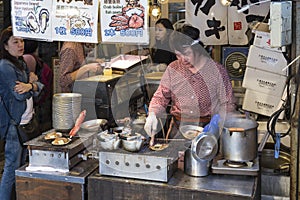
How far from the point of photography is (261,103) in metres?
5.25

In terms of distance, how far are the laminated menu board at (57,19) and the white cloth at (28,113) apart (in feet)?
3.13

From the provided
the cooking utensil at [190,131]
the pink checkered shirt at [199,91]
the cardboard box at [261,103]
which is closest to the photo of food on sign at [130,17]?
the pink checkered shirt at [199,91]

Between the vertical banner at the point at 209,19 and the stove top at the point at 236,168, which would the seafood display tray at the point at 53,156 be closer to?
the stove top at the point at 236,168

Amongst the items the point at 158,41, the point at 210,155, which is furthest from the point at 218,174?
the point at 158,41

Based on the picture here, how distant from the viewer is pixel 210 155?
2957 millimetres

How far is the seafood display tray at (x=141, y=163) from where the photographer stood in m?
2.89

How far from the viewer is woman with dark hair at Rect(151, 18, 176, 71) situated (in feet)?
20.3

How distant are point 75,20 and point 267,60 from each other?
2344mm

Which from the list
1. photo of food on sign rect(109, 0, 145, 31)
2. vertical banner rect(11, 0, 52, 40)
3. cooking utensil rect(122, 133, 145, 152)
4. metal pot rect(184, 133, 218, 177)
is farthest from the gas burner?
vertical banner rect(11, 0, 52, 40)

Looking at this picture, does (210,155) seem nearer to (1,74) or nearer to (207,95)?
(207,95)

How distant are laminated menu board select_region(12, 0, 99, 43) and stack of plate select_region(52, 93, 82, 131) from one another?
570mm

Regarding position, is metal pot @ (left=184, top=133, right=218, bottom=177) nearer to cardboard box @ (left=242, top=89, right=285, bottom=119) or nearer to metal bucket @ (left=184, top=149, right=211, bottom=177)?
metal bucket @ (left=184, top=149, right=211, bottom=177)

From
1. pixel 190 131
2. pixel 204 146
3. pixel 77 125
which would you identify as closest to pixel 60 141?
pixel 77 125

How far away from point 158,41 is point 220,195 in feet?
14.3
